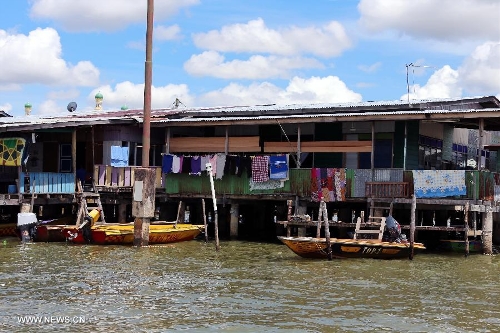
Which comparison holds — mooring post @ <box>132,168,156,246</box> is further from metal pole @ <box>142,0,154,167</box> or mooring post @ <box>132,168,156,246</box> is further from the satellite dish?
the satellite dish

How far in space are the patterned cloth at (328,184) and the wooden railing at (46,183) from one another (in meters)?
10.0

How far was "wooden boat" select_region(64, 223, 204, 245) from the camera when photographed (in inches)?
1091

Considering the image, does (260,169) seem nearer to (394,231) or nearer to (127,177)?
(127,177)

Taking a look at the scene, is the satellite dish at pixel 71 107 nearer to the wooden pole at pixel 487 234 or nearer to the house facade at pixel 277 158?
the house facade at pixel 277 158

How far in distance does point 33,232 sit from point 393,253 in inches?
526

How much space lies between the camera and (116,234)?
27.6 meters

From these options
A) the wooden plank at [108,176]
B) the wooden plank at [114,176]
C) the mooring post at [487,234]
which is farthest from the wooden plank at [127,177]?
the mooring post at [487,234]

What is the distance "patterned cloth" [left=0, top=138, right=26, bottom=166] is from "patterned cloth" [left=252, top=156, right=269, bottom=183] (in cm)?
901

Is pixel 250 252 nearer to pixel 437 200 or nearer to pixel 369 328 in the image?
pixel 437 200

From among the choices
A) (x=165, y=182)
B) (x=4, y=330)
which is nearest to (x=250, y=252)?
(x=165, y=182)

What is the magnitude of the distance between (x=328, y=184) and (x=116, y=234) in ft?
25.9

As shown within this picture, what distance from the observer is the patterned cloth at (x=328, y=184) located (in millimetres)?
27531

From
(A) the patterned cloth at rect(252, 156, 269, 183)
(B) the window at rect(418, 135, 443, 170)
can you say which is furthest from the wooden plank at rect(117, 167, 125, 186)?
(B) the window at rect(418, 135, 443, 170)

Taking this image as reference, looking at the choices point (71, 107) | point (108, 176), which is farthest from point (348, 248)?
point (71, 107)
